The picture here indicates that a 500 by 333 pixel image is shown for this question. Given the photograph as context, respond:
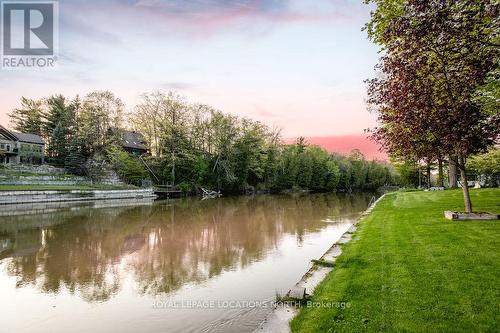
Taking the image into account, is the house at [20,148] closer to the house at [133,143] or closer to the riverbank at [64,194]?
the house at [133,143]

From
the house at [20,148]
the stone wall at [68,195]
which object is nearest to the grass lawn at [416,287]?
the stone wall at [68,195]

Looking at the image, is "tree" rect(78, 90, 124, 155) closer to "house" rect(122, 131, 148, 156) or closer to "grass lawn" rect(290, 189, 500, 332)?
"house" rect(122, 131, 148, 156)

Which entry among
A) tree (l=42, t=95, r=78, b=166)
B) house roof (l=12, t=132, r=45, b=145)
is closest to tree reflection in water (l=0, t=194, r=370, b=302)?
tree (l=42, t=95, r=78, b=166)

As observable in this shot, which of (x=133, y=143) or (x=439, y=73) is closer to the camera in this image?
(x=439, y=73)

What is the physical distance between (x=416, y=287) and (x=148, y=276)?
7.27 m

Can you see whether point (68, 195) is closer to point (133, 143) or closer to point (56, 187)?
point (56, 187)

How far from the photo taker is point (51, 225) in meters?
21.1

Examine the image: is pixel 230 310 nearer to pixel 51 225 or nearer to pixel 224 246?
pixel 224 246

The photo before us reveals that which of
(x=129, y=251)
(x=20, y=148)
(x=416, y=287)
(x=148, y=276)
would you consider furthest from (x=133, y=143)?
(x=416, y=287)

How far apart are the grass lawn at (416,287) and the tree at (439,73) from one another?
4257mm

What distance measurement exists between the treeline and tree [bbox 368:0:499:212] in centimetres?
4959

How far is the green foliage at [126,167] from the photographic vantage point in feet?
185

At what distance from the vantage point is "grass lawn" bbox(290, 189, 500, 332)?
17.3 ft

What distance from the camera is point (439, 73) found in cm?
1237
